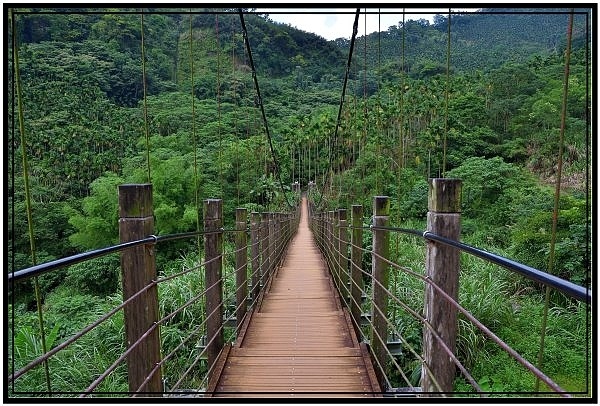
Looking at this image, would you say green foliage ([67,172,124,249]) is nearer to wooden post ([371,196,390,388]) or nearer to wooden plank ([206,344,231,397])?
wooden plank ([206,344,231,397])

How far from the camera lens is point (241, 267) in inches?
113

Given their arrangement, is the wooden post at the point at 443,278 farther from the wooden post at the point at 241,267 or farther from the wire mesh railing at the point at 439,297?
the wooden post at the point at 241,267

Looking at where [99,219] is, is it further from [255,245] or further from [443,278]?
[443,278]

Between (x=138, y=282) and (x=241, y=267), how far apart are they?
5.59ft

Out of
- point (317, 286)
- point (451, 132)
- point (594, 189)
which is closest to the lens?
point (594, 189)

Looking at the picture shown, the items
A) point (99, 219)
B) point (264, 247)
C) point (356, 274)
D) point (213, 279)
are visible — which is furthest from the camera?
point (99, 219)

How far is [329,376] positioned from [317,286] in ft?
8.03

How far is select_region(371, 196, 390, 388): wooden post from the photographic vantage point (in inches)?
73.6

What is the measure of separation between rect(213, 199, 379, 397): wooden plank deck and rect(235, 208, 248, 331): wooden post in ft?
0.48

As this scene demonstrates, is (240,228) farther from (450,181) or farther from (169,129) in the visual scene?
(169,129)

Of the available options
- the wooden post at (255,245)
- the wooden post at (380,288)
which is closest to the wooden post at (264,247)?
the wooden post at (255,245)

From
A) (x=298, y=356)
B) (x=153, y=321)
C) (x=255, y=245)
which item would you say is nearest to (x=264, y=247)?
(x=255, y=245)

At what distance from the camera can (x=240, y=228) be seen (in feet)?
9.84

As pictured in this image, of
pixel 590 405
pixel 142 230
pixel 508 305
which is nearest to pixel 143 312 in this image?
pixel 142 230
